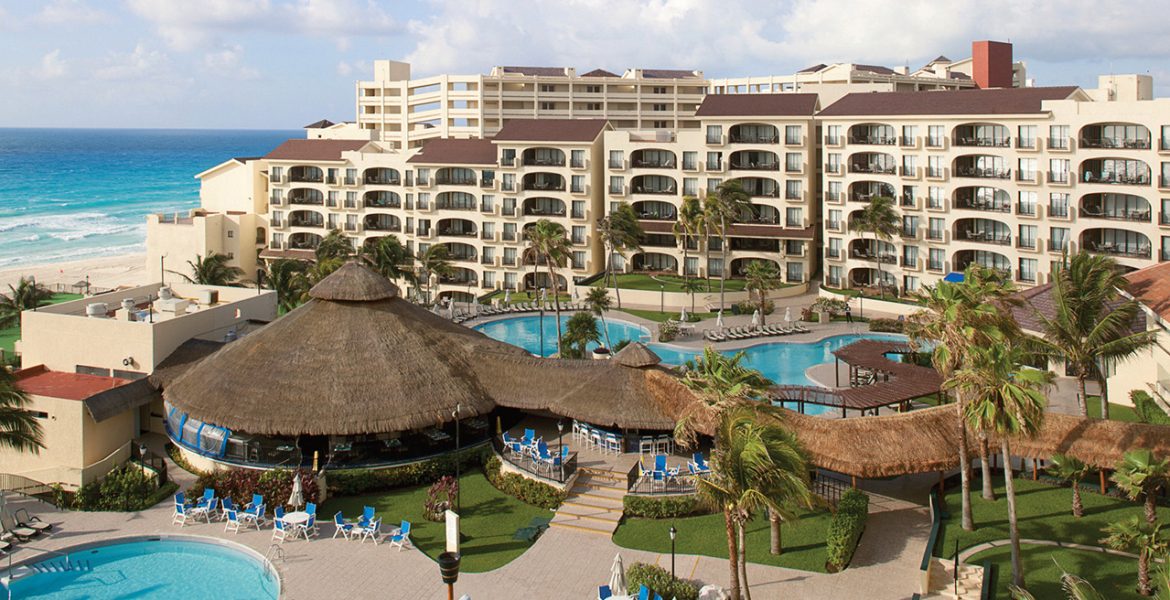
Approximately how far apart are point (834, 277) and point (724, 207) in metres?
10.8

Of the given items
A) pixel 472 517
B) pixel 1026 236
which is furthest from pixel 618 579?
pixel 1026 236

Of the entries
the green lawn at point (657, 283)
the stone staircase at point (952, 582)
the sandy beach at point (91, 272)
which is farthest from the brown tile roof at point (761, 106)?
the sandy beach at point (91, 272)

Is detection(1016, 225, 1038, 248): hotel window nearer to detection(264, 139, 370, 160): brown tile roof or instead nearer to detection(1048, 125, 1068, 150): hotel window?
detection(1048, 125, 1068, 150): hotel window

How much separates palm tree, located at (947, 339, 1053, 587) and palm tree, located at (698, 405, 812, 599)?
205 inches

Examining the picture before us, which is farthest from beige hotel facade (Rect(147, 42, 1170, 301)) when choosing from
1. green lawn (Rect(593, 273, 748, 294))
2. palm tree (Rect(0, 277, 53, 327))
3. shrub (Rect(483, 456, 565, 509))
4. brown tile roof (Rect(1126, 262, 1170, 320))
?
shrub (Rect(483, 456, 565, 509))

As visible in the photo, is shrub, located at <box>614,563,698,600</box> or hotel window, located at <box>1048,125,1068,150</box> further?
hotel window, located at <box>1048,125,1068,150</box>

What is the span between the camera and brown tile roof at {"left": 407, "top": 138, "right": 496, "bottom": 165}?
85.8 meters

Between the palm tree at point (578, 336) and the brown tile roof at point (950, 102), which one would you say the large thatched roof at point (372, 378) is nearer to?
the palm tree at point (578, 336)

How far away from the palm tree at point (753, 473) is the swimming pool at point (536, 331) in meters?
36.5

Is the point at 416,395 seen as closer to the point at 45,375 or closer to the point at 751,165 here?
the point at 45,375

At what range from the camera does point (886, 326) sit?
63875 millimetres

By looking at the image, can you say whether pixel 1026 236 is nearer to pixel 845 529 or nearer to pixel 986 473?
pixel 986 473

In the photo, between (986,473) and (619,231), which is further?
(619,231)

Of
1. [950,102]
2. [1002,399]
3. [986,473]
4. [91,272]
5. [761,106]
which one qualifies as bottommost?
[986,473]
